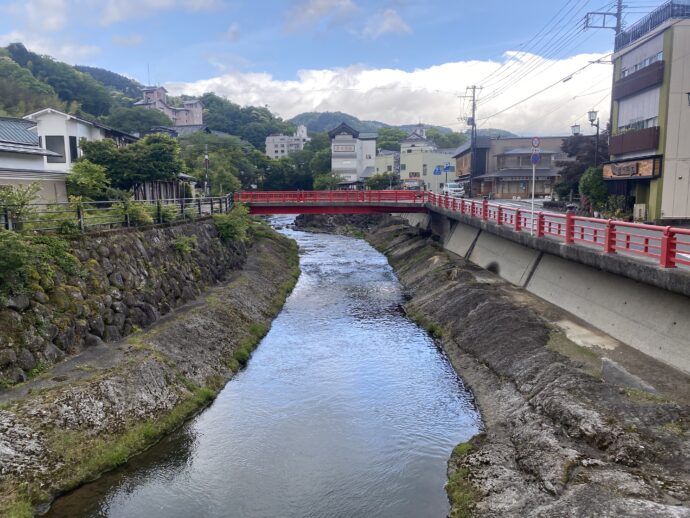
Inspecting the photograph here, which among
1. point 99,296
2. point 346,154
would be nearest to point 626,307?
point 99,296

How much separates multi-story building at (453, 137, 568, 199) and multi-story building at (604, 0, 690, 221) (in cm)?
3074

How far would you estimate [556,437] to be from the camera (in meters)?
13.1

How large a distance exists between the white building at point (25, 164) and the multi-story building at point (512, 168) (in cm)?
5350

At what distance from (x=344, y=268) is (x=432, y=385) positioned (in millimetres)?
28115

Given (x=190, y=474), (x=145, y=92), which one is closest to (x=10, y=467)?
(x=190, y=474)

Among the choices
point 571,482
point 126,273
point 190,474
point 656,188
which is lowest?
point 190,474

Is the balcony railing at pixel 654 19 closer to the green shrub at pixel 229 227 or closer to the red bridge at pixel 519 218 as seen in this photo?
the red bridge at pixel 519 218

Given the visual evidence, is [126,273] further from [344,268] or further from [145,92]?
[145,92]

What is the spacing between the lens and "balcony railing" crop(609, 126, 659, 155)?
117 ft

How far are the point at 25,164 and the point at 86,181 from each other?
10.1ft

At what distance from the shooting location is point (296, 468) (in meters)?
14.1

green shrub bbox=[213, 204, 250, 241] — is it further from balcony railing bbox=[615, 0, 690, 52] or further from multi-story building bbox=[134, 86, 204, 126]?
multi-story building bbox=[134, 86, 204, 126]

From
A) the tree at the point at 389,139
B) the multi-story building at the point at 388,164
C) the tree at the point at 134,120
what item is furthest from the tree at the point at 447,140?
the tree at the point at 134,120

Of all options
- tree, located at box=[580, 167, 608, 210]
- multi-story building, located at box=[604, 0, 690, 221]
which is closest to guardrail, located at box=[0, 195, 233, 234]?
tree, located at box=[580, 167, 608, 210]
